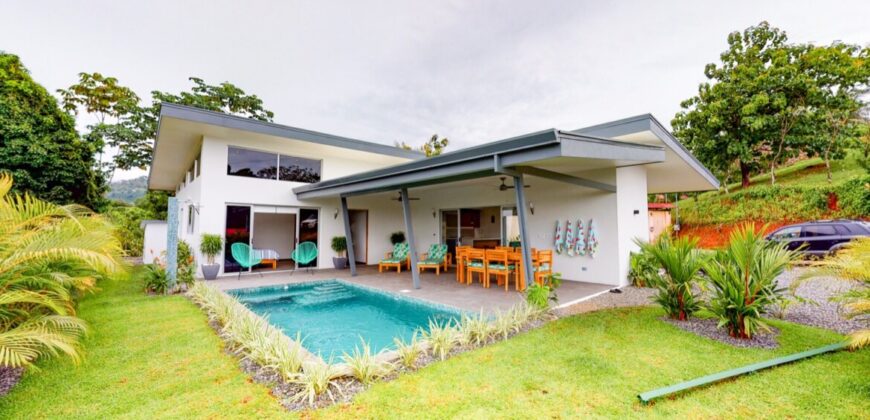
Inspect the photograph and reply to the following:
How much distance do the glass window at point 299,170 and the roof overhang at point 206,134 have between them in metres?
1.12

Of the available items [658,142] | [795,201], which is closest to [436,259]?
[658,142]

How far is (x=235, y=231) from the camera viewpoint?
10.0 m

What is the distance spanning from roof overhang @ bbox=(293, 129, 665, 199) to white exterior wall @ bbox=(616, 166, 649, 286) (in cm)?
67

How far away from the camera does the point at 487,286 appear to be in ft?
25.6

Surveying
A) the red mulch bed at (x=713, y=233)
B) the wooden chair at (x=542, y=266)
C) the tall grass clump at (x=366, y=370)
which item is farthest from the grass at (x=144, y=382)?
the red mulch bed at (x=713, y=233)

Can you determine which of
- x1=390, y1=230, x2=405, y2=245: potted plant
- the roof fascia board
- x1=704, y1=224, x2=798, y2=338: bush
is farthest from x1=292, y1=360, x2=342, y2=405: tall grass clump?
x1=390, y1=230, x2=405, y2=245: potted plant

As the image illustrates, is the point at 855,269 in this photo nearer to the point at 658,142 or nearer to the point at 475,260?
the point at 658,142

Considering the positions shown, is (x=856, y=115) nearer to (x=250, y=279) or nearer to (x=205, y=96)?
(x=250, y=279)

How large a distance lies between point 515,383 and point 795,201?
18.7 metres

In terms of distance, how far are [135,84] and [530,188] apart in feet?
82.1

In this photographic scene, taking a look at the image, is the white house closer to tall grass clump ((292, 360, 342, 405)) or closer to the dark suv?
the dark suv

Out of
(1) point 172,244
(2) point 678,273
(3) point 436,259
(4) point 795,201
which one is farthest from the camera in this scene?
(4) point 795,201

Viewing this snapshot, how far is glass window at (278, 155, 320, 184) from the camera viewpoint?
36.3 ft

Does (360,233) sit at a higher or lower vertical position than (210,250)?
higher
